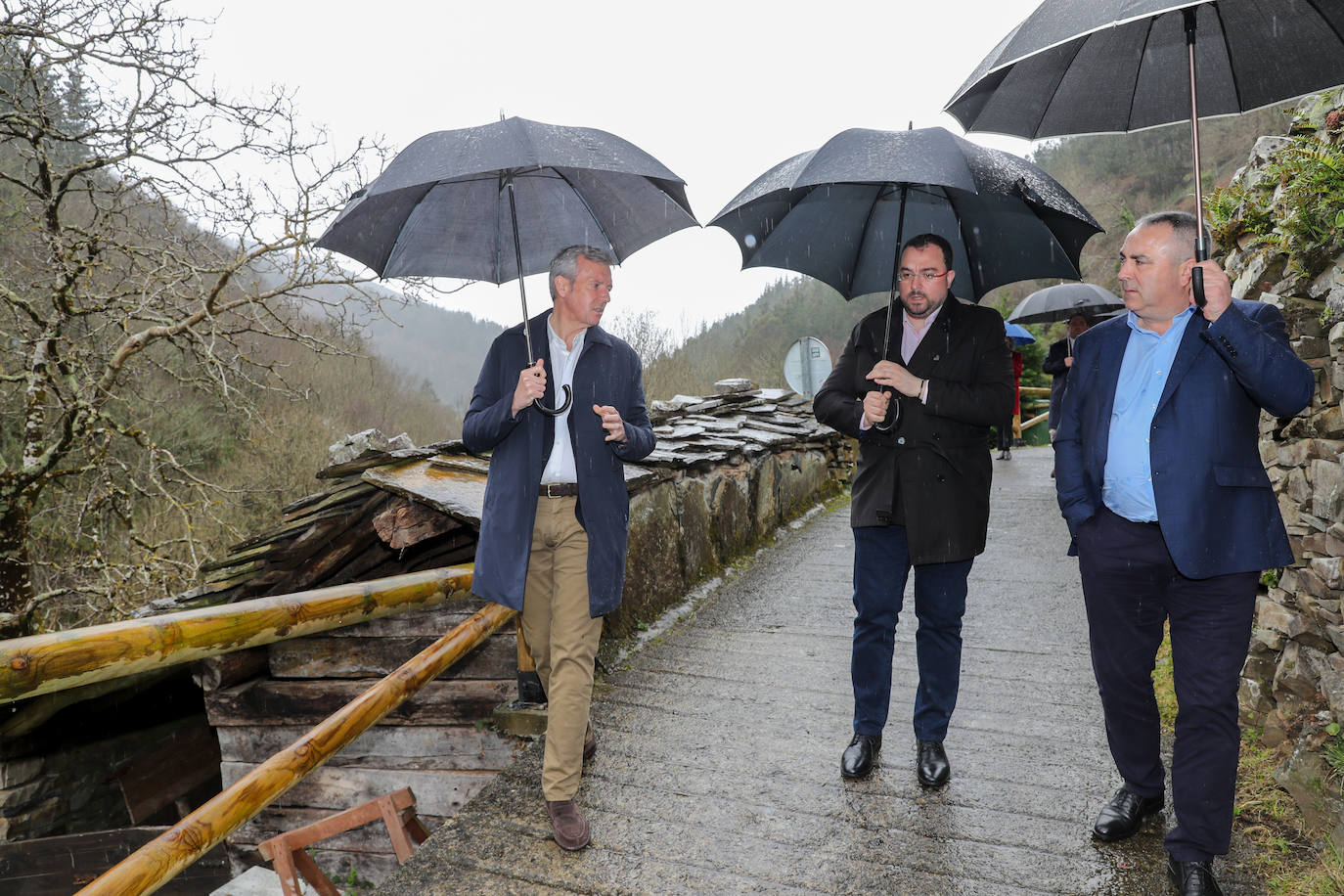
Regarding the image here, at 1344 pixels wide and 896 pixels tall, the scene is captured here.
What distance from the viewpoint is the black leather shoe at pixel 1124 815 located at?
281 centimetres

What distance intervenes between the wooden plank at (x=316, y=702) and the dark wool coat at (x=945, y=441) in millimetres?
2402

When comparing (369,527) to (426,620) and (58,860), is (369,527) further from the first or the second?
(58,860)

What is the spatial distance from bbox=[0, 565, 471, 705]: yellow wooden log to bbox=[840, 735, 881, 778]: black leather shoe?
6.36 feet

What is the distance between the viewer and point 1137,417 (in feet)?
8.50

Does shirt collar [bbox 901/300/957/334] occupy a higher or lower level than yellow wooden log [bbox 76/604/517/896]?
higher

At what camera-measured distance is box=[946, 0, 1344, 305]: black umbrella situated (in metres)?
2.51

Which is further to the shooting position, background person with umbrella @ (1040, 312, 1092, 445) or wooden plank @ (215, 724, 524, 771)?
background person with umbrella @ (1040, 312, 1092, 445)

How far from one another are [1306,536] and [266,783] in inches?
144

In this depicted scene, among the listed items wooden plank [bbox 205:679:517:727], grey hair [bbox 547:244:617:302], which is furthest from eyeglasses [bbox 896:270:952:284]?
wooden plank [bbox 205:679:517:727]

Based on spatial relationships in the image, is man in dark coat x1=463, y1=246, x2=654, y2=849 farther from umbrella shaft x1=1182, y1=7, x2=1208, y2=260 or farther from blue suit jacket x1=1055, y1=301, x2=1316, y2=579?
umbrella shaft x1=1182, y1=7, x2=1208, y2=260

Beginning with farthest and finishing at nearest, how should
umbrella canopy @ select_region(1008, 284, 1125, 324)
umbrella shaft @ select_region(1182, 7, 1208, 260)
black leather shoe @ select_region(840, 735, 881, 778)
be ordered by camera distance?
umbrella canopy @ select_region(1008, 284, 1125, 324) < black leather shoe @ select_region(840, 735, 881, 778) < umbrella shaft @ select_region(1182, 7, 1208, 260)

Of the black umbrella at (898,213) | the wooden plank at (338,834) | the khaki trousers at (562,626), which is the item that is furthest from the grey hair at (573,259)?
the wooden plank at (338,834)

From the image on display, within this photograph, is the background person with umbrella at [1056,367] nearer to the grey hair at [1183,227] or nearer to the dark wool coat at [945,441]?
the dark wool coat at [945,441]

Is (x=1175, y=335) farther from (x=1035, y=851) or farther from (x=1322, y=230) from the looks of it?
(x=1035, y=851)
